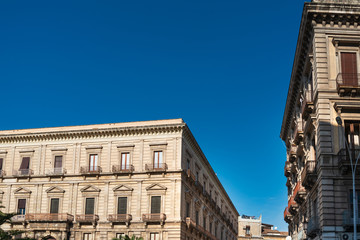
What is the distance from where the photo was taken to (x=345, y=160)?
26.1 meters

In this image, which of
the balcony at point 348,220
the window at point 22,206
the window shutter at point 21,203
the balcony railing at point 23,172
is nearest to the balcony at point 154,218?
the window at point 22,206

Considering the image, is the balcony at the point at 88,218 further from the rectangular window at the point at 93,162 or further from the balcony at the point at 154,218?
the balcony at the point at 154,218

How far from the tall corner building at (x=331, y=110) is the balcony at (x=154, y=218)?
17.1 metres

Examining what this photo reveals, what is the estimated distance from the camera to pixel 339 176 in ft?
87.7

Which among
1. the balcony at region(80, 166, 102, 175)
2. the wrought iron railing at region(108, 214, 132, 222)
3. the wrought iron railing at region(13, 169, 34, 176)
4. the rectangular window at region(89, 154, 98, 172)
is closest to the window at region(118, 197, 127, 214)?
the wrought iron railing at region(108, 214, 132, 222)

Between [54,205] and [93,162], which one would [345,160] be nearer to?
[93,162]

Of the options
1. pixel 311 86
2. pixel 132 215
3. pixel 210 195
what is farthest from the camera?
pixel 210 195

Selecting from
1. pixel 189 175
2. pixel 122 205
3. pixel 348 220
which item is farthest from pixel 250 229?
pixel 348 220

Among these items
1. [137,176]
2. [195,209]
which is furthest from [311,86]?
[195,209]

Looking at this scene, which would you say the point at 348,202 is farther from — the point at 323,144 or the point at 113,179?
the point at 113,179

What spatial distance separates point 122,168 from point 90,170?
3.37m

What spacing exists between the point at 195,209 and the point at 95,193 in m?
11.4

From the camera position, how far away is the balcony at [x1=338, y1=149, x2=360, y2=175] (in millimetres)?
26016

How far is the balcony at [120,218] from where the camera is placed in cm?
4659
